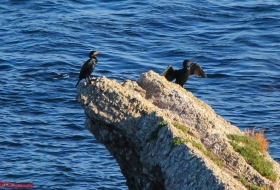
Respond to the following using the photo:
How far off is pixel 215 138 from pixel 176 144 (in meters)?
1.32

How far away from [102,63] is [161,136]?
1801 cm

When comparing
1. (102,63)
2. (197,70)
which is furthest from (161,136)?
(102,63)

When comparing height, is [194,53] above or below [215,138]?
below

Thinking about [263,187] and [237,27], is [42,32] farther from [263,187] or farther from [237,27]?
[263,187]

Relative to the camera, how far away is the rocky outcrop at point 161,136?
1170 centimetres

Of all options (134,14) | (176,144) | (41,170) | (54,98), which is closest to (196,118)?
(176,144)

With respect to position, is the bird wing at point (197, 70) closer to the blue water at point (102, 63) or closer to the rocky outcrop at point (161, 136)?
the blue water at point (102, 63)

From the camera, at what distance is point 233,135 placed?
534 inches

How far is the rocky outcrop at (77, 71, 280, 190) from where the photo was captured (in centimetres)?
1170

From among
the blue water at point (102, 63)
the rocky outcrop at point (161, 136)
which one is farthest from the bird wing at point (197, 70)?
the rocky outcrop at point (161, 136)

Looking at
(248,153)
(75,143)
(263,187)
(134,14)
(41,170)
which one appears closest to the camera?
(263,187)

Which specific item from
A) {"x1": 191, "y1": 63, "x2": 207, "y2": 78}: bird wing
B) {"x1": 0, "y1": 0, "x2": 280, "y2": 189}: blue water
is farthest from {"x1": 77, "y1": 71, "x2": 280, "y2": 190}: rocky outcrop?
{"x1": 0, "y1": 0, "x2": 280, "y2": 189}: blue water

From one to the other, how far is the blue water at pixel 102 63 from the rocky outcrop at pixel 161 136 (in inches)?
242

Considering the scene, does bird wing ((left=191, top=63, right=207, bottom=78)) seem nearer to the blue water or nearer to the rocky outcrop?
the blue water
